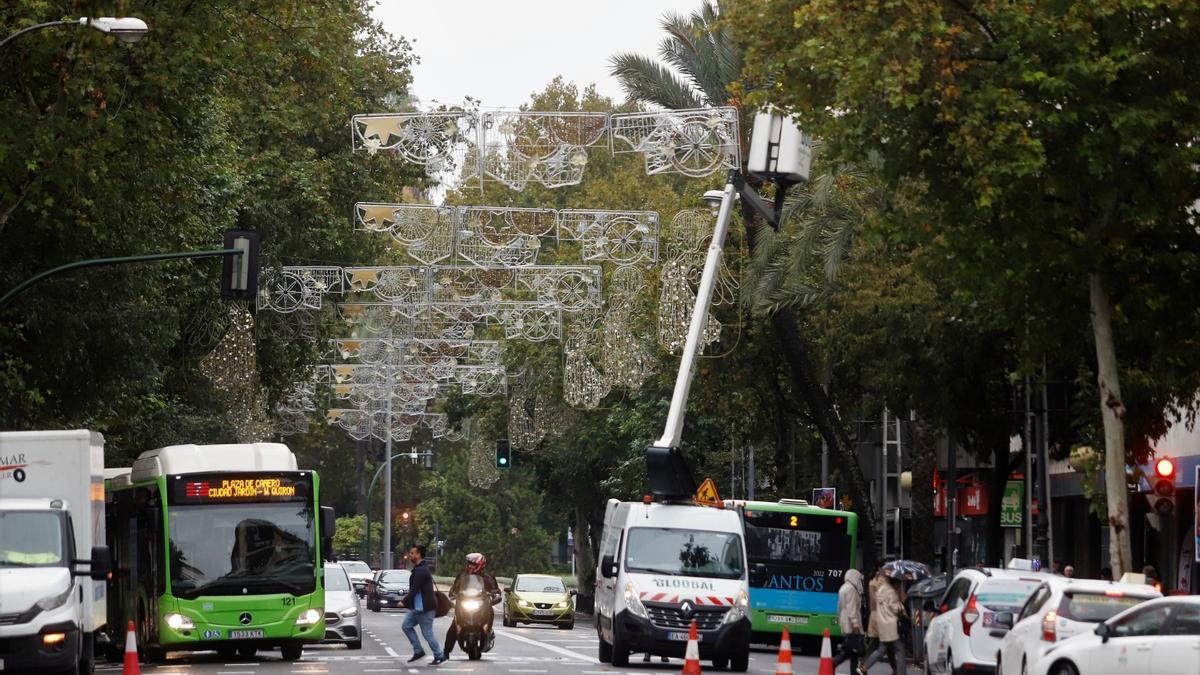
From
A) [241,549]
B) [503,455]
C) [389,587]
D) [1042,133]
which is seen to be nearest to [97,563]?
[241,549]

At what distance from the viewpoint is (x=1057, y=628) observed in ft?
66.4

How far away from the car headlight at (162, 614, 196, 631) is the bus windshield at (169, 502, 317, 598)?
301mm

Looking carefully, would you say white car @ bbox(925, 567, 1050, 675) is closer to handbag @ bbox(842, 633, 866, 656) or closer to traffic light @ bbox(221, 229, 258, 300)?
handbag @ bbox(842, 633, 866, 656)

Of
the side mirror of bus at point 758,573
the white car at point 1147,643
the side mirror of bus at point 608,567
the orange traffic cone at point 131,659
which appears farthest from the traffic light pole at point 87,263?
the side mirror of bus at point 758,573

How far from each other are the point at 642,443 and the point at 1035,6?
137 feet

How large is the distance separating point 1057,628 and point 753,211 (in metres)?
19.5

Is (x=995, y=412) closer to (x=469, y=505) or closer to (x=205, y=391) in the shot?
(x=205, y=391)

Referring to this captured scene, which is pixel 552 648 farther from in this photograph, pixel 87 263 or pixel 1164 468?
pixel 87 263

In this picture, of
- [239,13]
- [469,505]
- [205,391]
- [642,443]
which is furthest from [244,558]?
[469,505]

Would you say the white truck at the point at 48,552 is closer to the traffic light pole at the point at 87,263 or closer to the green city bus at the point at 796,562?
the traffic light pole at the point at 87,263

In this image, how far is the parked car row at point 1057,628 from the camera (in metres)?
18.2

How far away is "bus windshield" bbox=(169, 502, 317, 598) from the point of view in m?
28.7

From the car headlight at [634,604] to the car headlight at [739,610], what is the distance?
1.08 meters

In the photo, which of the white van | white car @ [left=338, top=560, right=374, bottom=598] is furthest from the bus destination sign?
white car @ [left=338, top=560, right=374, bottom=598]
